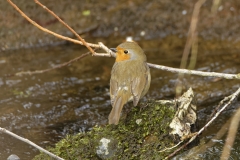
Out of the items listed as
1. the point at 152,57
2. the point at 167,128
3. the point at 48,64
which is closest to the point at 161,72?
the point at 152,57

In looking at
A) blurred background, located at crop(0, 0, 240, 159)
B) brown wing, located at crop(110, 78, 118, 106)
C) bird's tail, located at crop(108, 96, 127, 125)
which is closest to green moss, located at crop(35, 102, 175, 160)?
bird's tail, located at crop(108, 96, 127, 125)

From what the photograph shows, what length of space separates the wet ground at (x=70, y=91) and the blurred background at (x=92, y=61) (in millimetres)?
13

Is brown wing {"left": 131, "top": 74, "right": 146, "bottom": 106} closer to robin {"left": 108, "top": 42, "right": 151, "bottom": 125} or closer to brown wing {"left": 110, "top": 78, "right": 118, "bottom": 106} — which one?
robin {"left": 108, "top": 42, "right": 151, "bottom": 125}

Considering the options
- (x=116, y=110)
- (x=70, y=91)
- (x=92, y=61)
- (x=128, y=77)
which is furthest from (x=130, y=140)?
(x=92, y=61)

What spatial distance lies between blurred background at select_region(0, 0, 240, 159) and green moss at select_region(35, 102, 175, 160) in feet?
1.59

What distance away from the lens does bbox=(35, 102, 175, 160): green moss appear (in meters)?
4.09

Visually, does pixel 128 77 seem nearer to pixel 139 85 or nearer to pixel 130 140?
pixel 139 85

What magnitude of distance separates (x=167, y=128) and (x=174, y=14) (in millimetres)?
5216

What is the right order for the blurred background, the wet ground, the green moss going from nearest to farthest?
Answer: the green moss < the wet ground < the blurred background

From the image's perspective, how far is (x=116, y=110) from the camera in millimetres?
4223

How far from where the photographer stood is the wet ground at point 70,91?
18.2 ft

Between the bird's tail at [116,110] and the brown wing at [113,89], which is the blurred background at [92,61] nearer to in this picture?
the bird's tail at [116,110]

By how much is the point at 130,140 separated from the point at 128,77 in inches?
32.0

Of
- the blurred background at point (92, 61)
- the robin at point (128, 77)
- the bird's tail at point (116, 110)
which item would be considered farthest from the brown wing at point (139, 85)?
the blurred background at point (92, 61)
